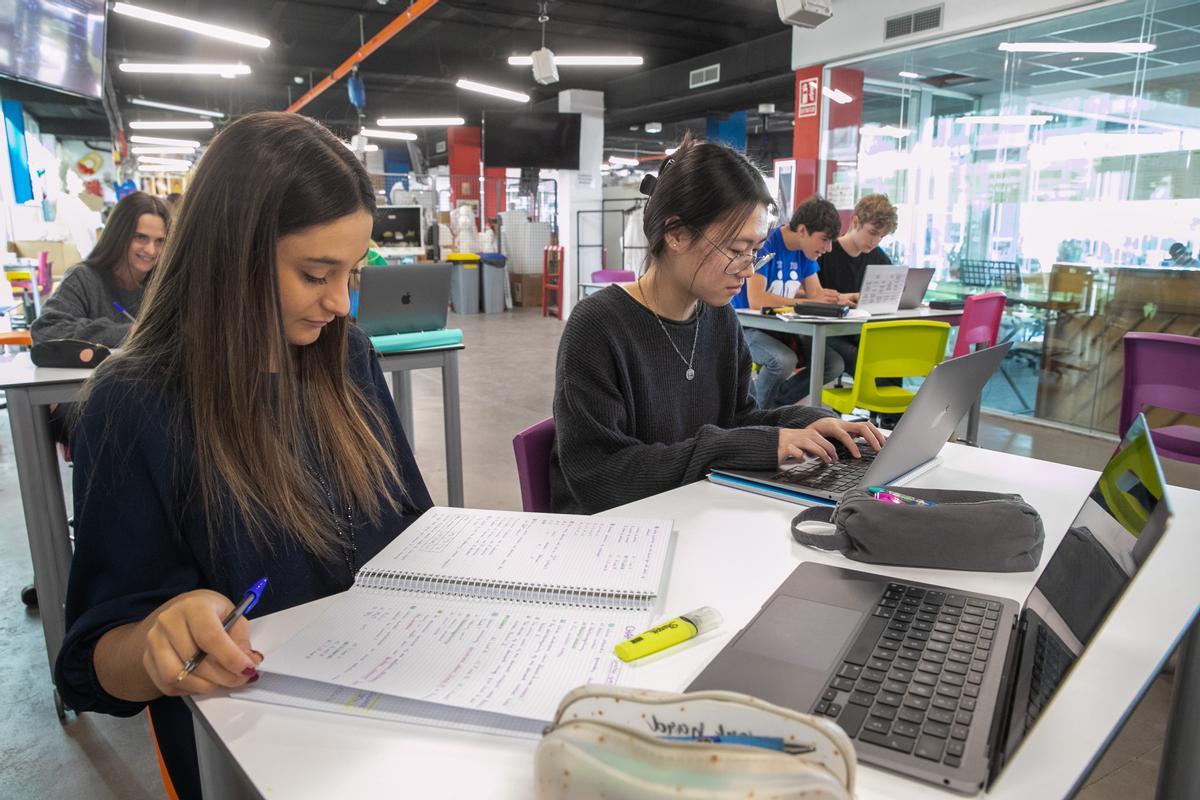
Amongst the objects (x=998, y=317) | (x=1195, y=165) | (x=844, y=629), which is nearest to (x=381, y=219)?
(x=998, y=317)

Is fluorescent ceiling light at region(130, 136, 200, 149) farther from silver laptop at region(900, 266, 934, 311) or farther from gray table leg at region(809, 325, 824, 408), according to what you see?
gray table leg at region(809, 325, 824, 408)

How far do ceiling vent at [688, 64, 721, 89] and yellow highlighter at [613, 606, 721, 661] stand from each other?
31.6 ft

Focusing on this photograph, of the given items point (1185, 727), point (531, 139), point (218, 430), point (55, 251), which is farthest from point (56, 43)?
point (1185, 727)

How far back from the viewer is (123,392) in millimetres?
884

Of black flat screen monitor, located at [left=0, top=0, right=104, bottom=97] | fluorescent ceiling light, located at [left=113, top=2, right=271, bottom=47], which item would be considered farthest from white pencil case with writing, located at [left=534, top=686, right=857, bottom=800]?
fluorescent ceiling light, located at [left=113, top=2, right=271, bottom=47]

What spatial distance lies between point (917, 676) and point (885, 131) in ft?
21.3

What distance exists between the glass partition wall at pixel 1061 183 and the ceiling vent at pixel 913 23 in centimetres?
19

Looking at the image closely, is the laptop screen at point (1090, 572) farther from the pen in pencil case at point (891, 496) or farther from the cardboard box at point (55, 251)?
the cardboard box at point (55, 251)

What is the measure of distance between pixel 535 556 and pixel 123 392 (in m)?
0.51

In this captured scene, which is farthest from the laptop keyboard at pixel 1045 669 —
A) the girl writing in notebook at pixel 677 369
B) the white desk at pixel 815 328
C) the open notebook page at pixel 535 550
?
the white desk at pixel 815 328

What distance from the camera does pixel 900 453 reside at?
4.29 ft

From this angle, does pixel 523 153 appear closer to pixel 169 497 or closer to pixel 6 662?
pixel 6 662

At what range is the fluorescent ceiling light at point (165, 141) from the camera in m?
17.1

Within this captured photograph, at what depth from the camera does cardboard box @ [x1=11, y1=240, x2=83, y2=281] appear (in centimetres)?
637
